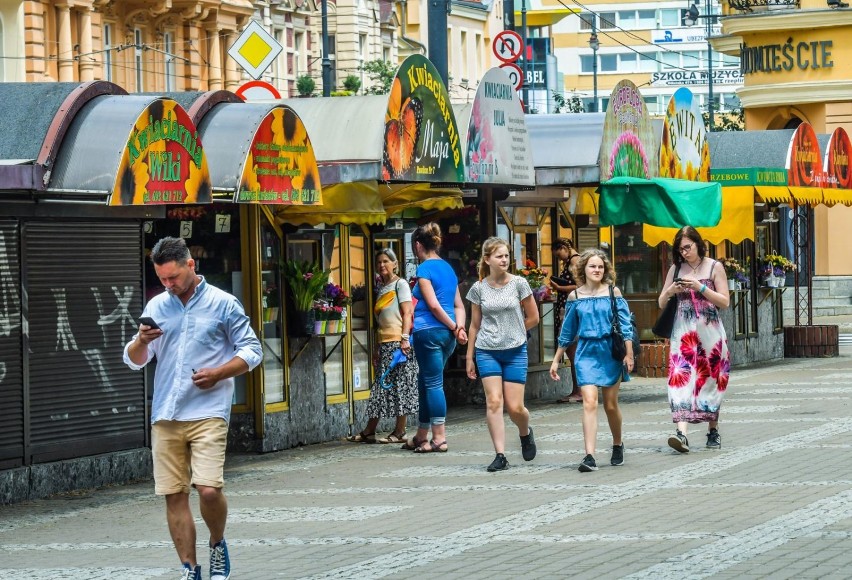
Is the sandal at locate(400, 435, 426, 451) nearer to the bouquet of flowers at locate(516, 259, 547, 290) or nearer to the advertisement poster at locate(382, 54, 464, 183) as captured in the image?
the advertisement poster at locate(382, 54, 464, 183)

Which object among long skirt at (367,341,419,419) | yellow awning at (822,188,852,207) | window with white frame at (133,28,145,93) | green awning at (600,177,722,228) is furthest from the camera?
window with white frame at (133,28,145,93)

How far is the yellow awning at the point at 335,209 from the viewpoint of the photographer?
1567 centimetres

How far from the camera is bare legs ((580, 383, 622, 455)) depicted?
13594mm

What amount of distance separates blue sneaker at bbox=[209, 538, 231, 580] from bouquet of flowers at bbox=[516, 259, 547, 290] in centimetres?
1086

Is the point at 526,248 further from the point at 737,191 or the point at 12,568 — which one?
the point at 12,568

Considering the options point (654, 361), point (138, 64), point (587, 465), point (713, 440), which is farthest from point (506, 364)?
point (138, 64)

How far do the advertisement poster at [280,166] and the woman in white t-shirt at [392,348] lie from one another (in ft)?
4.41

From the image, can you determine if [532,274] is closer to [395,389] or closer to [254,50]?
[254,50]

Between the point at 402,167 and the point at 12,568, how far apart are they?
6930mm

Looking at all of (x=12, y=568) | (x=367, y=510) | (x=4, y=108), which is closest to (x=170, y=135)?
(x=4, y=108)

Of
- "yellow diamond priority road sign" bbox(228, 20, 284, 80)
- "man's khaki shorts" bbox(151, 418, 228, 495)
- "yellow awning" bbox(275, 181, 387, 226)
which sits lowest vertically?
"man's khaki shorts" bbox(151, 418, 228, 495)

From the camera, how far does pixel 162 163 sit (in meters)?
12.8

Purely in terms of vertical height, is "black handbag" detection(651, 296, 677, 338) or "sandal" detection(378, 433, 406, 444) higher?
"black handbag" detection(651, 296, 677, 338)

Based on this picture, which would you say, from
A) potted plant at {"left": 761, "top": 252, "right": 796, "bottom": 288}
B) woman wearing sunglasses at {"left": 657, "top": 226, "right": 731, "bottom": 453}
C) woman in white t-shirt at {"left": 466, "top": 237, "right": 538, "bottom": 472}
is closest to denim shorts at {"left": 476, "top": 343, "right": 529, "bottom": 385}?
woman in white t-shirt at {"left": 466, "top": 237, "right": 538, "bottom": 472}
